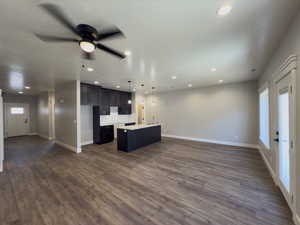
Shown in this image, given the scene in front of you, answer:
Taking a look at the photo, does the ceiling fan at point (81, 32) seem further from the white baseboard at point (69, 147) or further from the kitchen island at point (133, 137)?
the white baseboard at point (69, 147)

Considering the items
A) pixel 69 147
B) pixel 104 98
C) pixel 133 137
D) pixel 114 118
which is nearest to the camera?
pixel 133 137

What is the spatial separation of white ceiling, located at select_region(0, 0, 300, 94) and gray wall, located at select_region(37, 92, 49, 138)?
201 inches

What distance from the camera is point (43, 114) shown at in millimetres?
7949

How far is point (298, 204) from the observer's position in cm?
165

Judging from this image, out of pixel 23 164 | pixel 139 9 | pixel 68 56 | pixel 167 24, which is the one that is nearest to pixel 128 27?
pixel 139 9

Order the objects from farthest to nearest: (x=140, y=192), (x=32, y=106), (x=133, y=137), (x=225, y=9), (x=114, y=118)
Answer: (x=32, y=106), (x=114, y=118), (x=133, y=137), (x=140, y=192), (x=225, y=9)

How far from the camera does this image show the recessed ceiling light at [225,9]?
145cm

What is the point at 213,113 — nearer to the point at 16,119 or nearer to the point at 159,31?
the point at 159,31

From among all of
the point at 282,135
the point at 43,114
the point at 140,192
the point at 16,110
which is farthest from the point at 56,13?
the point at 16,110

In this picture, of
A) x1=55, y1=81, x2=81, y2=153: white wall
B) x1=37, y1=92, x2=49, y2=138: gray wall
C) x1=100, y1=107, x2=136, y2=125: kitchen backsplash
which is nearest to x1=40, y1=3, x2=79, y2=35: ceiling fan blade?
x1=55, y1=81, x2=81, y2=153: white wall

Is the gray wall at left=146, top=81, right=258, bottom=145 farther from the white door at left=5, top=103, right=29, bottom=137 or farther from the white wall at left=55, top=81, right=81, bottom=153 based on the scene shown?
the white door at left=5, top=103, right=29, bottom=137

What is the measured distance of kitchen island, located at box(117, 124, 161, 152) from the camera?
484 cm

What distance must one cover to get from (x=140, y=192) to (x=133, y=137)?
2.68m

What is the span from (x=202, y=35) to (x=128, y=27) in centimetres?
118
